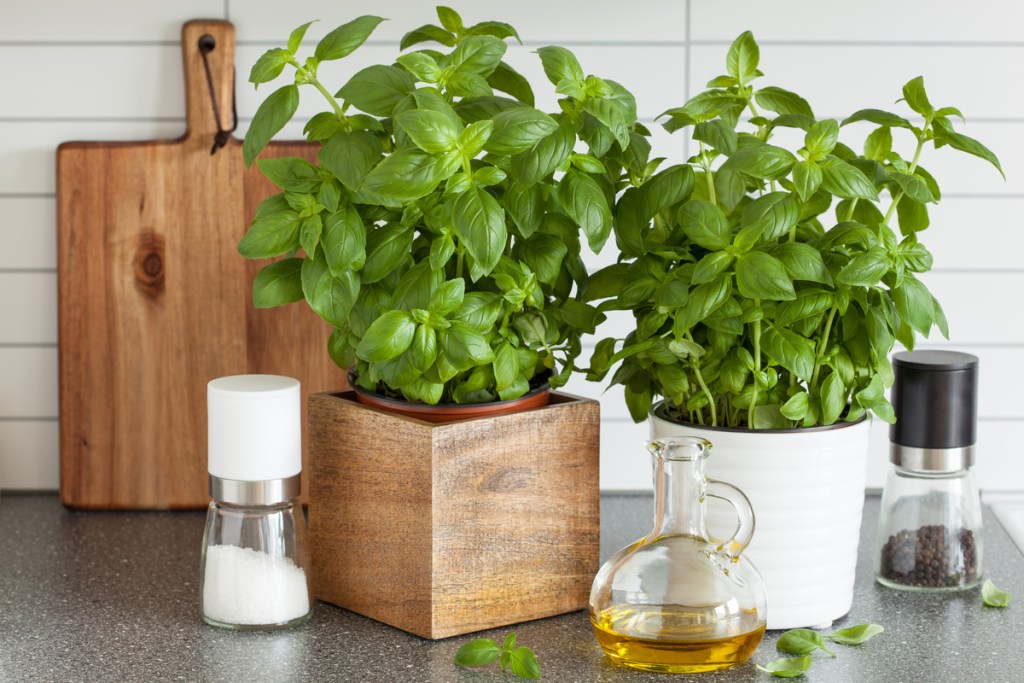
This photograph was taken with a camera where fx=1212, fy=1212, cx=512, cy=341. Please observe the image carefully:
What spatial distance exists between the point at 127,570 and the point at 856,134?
0.88 meters

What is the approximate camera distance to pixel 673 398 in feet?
3.26

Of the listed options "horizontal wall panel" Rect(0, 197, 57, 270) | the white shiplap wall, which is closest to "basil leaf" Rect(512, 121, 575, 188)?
the white shiplap wall

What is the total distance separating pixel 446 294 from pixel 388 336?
5 centimetres

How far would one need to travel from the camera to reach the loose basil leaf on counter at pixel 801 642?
3.04ft

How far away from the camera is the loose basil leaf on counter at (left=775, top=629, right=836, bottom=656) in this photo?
93 cm

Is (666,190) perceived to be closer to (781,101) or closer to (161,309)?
(781,101)

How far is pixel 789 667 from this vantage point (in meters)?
0.90

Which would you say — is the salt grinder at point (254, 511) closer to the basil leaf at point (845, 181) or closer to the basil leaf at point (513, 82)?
the basil leaf at point (513, 82)

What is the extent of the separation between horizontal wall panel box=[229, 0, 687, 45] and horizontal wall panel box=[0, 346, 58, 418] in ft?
1.40

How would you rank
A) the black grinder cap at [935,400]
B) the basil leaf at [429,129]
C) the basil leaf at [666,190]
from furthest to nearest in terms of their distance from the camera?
the black grinder cap at [935,400] → the basil leaf at [666,190] → the basil leaf at [429,129]

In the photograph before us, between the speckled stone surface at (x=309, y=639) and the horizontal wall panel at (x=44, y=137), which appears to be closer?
the speckled stone surface at (x=309, y=639)

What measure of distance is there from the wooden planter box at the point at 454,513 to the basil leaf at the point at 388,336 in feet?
0.26

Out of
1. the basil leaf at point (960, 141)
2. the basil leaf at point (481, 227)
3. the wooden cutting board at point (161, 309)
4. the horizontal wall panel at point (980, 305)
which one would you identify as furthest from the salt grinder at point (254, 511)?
the horizontal wall panel at point (980, 305)

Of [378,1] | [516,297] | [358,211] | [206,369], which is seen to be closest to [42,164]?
[206,369]
